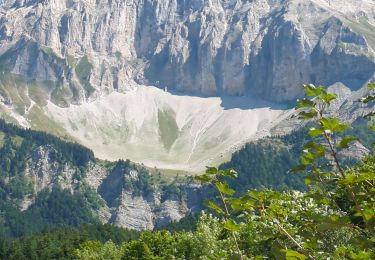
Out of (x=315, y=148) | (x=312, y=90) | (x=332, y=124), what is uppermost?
(x=312, y=90)

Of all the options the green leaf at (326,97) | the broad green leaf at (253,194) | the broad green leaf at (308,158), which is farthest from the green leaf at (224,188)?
the green leaf at (326,97)

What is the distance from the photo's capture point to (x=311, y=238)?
27.8 feet

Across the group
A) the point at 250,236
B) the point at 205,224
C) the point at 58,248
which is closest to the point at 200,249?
the point at 205,224

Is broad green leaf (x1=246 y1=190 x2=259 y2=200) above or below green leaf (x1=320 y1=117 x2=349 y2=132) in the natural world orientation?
below

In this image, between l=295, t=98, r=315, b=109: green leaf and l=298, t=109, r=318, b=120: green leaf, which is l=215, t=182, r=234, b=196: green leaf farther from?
l=295, t=98, r=315, b=109: green leaf

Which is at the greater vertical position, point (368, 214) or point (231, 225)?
point (368, 214)

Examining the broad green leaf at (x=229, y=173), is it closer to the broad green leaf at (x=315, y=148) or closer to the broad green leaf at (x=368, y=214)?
the broad green leaf at (x=315, y=148)

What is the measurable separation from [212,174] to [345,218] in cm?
206

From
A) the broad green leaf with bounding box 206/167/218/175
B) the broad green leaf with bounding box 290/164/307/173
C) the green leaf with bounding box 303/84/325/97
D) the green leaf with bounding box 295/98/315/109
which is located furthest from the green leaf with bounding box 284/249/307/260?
the green leaf with bounding box 303/84/325/97

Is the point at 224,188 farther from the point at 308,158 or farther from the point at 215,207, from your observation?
the point at 308,158

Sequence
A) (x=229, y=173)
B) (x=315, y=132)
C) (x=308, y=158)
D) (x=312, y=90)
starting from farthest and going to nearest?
1. (x=229, y=173)
2. (x=308, y=158)
3. (x=315, y=132)
4. (x=312, y=90)

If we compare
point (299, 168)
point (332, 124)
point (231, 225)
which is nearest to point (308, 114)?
point (332, 124)

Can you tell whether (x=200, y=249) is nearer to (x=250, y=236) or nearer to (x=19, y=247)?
(x=250, y=236)

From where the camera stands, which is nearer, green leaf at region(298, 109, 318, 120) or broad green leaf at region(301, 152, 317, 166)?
green leaf at region(298, 109, 318, 120)
